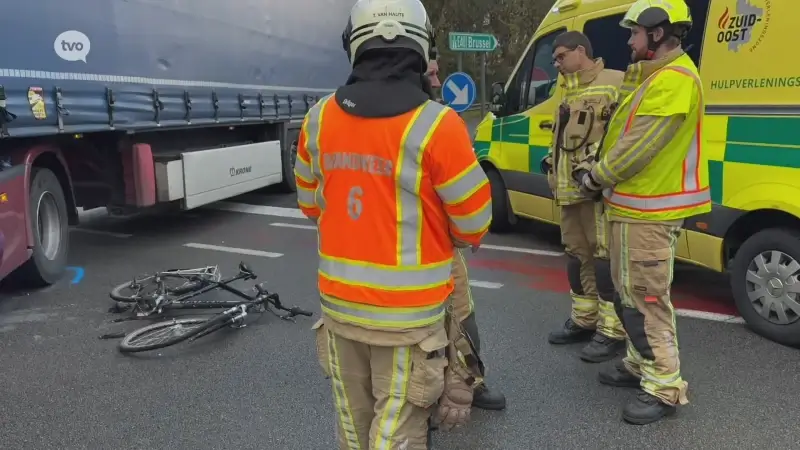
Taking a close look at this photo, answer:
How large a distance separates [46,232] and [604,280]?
4585mm

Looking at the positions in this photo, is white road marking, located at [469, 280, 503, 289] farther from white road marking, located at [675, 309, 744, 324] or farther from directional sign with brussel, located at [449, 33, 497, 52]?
directional sign with brussel, located at [449, 33, 497, 52]

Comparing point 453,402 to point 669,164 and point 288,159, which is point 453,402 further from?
point 288,159

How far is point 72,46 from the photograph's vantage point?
5766 millimetres

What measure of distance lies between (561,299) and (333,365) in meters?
3.26

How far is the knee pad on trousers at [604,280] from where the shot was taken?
3879mm

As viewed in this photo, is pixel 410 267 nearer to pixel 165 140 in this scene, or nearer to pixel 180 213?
pixel 165 140

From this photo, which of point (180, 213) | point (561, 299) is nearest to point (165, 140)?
point (180, 213)

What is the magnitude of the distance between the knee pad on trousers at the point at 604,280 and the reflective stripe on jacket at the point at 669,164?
0.66 m

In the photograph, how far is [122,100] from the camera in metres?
6.48

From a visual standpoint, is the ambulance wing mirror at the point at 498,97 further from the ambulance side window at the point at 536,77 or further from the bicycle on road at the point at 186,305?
the bicycle on road at the point at 186,305

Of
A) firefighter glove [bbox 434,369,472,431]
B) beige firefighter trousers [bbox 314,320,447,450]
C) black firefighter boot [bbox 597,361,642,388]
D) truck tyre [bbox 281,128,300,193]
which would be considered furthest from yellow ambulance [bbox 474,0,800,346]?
truck tyre [bbox 281,128,300,193]

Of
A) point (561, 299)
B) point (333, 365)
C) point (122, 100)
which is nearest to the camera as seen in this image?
point (333, 365)

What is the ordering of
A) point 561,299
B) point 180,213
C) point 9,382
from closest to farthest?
1. point 9,382
2. point 561,299
3. point 180,213

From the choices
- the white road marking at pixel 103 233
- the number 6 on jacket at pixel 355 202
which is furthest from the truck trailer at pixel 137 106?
the number 6 on jacket at pixel 355 202
